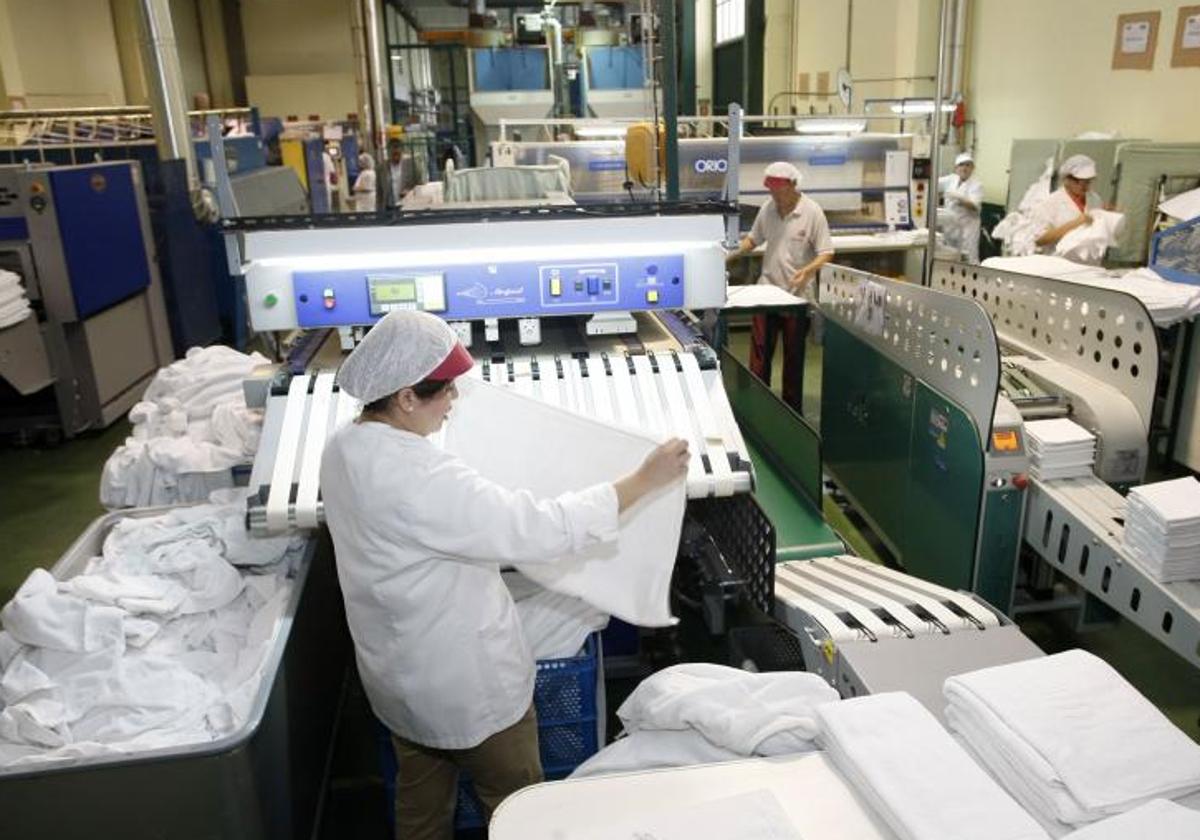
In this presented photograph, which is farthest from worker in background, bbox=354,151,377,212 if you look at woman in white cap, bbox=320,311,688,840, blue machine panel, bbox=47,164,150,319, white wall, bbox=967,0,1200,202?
woman in white cap, bbox=320,311,688,840

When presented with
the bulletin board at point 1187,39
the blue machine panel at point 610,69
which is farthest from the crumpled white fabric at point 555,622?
the blue machine panel at point 610,69

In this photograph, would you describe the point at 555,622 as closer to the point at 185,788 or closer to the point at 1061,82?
the point at 185,788

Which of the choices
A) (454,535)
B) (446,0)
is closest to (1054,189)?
(454,535)

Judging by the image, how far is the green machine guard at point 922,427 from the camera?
A: 311cm

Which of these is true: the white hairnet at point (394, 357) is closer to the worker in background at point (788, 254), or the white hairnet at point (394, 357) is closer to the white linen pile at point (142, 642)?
the white linen pile at point (142, 642)

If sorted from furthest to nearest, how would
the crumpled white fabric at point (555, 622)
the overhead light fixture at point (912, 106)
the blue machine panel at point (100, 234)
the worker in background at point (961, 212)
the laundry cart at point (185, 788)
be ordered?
the worker in background at point (961, 212) → the overhead light fixture at point (912, 106) → the blue machine panel at point (100, 234) → the crumpled white fabric at point (555, 622) → the laundry cart at point (185, 788)

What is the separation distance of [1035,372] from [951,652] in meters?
1.73

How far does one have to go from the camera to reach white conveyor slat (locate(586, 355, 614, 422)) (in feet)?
8.54

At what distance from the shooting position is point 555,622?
234cm

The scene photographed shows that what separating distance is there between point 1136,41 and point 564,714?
7343 mm

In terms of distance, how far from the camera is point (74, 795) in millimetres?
1734

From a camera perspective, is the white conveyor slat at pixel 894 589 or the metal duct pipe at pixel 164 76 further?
the metal duct pipe at pixel 164 76

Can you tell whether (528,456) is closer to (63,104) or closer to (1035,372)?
(1035,372)

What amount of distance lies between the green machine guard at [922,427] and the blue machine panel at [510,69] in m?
9.30
